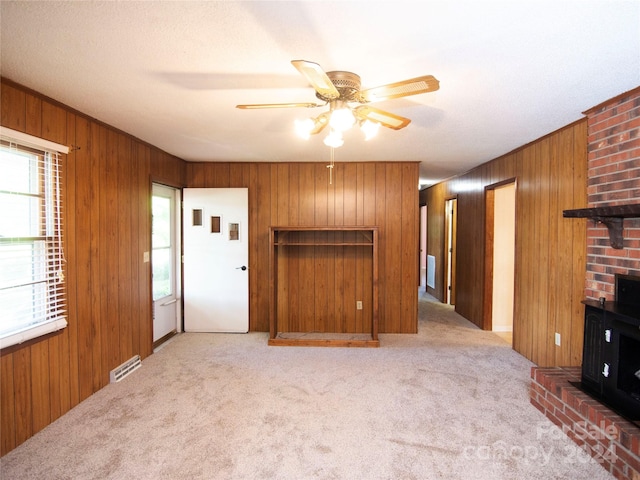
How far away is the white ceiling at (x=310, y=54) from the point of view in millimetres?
1359

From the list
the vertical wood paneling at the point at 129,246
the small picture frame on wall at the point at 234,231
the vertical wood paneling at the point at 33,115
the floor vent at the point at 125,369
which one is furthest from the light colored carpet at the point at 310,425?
the vertical wood paneling at the point at 33,115

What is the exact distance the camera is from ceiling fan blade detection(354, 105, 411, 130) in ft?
6.29

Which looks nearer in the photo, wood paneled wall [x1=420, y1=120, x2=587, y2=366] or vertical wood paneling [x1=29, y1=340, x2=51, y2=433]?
vertical wood paneling [x1=29, y1=340, x2=51, y2=433]

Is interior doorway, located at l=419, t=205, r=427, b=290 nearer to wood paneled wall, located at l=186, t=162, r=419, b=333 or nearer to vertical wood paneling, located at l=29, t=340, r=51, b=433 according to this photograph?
wood paneled wall, located at l=186, t=162, r=419, b=333

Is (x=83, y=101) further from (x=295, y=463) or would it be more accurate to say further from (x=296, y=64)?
(x=295, y=463)

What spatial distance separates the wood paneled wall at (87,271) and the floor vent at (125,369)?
0.05 metres

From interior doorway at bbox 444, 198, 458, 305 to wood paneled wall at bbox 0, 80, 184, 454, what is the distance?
4.76 meters

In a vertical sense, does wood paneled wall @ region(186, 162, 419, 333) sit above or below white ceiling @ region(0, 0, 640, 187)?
below

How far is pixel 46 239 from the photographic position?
7.53 ft

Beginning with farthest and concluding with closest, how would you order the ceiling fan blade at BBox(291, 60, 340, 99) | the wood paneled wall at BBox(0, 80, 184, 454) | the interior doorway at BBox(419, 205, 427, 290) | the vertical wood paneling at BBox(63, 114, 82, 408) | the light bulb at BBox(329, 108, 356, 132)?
the interior doorway at BBox(419, 205, 427, 290) < the vertical wood paneling at BBox(63, 114, 82, 408) < the wood paneled wall at BBox(0, 80, 184, 454) < the light bulb at BBox(329, 108, 356, 132) < the ceiling fan blade at BBox(291, 60, 340, 99)

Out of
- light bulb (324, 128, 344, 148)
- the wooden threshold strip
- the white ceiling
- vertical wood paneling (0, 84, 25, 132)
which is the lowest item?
the wooden threshold strip

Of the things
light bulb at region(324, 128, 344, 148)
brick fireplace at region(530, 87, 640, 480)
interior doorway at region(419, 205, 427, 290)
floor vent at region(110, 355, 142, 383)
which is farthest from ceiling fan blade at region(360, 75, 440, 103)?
interior doorway at region(419, 205, 427, 290)

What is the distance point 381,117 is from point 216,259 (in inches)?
119

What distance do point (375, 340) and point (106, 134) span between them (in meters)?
3.38
